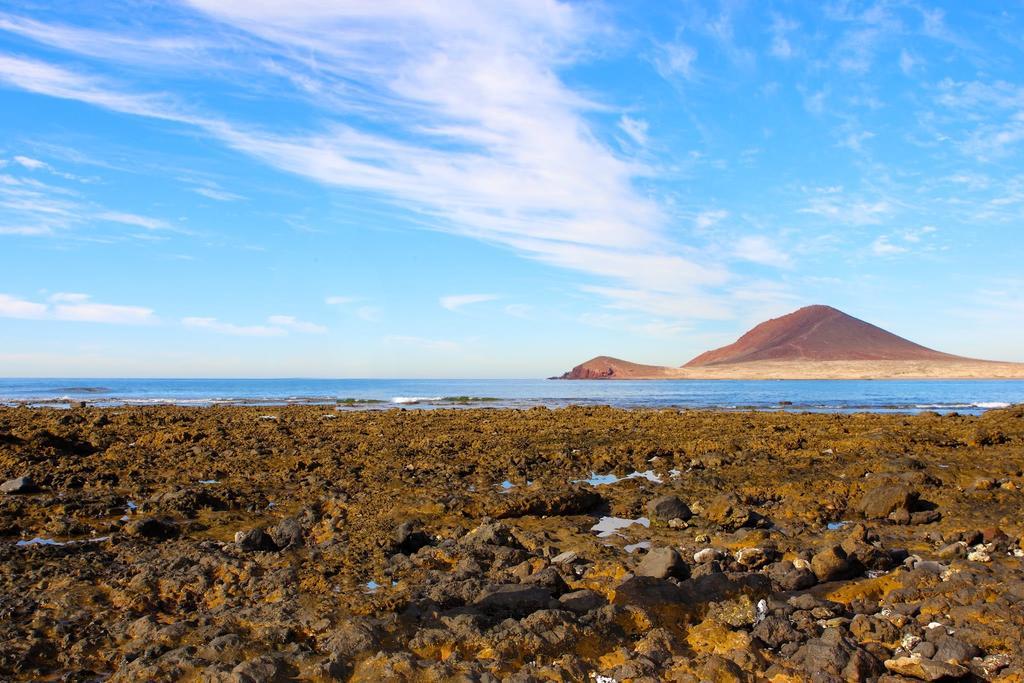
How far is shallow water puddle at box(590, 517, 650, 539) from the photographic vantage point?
10344 millimetres

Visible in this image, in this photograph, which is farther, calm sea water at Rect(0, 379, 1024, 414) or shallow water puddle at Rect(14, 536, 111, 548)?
calm sea water at Rect(0, 379, 1024, 414)

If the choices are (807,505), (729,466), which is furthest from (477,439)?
(807,505)

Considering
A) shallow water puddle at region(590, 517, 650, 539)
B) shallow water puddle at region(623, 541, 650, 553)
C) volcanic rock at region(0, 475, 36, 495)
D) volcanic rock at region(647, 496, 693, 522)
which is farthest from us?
volcanic rock at region(0, 475, 36, 495)

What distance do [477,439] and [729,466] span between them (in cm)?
757

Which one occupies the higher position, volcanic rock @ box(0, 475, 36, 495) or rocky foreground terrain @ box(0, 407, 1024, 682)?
volcanic rock @ box(0, 475, 36, 495)

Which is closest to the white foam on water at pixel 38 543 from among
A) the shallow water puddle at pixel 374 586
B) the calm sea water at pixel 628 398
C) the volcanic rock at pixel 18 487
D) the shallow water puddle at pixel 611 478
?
the volcanic rock at pixel 18 487

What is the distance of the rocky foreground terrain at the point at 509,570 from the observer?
5621 mm

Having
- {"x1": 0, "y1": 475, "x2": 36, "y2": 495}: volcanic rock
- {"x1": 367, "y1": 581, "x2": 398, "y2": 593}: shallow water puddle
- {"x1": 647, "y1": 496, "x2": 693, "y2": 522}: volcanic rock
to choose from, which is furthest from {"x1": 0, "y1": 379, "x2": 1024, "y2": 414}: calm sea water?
{"x1": 367, "y1": 581, "x2": 398, "y2": 593}: shallow water puddle

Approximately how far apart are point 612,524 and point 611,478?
15.2 ft

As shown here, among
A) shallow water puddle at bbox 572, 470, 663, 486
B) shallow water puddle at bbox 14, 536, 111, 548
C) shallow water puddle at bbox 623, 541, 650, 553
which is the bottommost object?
shallow water puddle at bbox 623, 541, 650, 553

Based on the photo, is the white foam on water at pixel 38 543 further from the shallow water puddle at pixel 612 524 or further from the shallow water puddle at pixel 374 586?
the shallow water puddle at pixel 612 524

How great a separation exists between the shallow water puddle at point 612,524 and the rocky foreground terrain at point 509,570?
6 centimetres

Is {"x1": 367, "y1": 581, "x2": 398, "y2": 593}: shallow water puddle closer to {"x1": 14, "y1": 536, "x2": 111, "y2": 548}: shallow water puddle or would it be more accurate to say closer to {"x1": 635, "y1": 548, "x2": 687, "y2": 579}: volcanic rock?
{"x1": 635, "y1": 548, "x2": 687, "y2": 579}: volcanic rock

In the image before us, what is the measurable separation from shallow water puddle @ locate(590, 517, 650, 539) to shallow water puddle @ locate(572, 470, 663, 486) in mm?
3001
